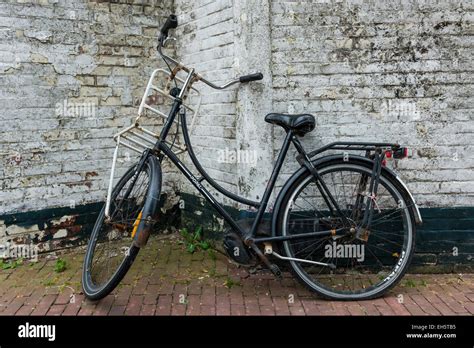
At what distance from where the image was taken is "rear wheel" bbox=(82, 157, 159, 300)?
341 centimetres

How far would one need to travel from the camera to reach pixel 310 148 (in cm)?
409

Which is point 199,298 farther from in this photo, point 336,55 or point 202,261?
point 336,55

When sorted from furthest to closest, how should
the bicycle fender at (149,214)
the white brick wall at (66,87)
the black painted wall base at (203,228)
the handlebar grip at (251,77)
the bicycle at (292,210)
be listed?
the white brick wall at (66,87) → the black painted wall base at (203,228) → the handlebar grip at (251,77) → the bicycle at (292,210) → the bicycle fender at (149,214)

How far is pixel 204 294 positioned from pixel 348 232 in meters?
1.27

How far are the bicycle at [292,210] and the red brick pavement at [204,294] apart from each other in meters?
0.15

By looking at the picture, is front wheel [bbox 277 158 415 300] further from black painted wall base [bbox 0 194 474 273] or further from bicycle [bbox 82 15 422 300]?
black painted wall base [bbox 0 194 474 273]

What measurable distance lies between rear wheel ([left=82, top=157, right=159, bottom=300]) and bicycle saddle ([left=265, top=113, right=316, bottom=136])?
1.05m

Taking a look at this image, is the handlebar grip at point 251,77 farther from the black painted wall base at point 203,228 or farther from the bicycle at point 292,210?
the black painted wall base at point 203,228

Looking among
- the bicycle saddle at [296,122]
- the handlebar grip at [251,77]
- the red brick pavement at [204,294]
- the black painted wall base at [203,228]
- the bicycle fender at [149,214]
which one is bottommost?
the red brick pavement at [204,294]

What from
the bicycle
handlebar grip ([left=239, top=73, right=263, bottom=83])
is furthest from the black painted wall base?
handlebar grip ([left=239, top=73, right=263, bottom=83])

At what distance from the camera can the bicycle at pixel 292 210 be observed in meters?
3.62

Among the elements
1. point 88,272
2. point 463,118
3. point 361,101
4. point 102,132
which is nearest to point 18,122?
point 102,132

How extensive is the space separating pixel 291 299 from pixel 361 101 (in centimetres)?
182

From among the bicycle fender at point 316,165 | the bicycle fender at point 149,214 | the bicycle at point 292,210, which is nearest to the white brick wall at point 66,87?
the bicycle at point 292,210
